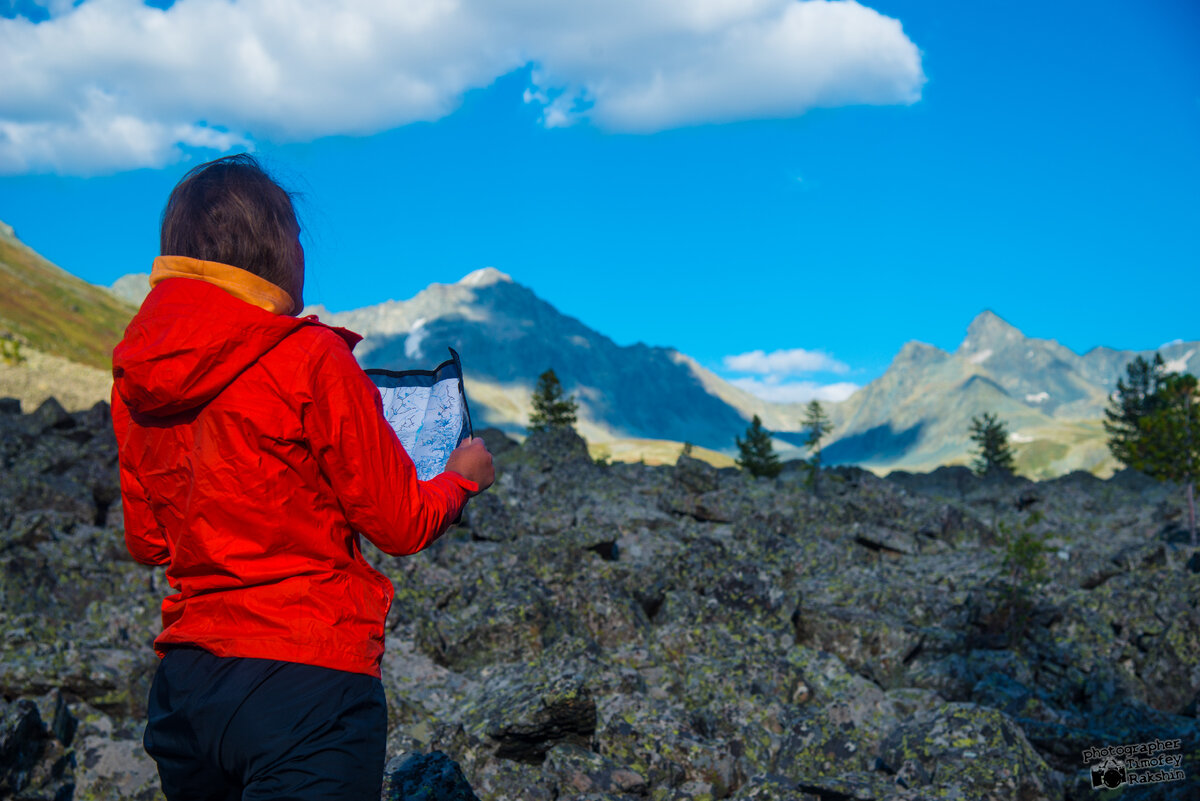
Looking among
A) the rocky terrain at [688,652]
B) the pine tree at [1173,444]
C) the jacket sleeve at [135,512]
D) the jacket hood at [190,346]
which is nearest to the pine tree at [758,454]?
the pine tree at [1173,444]

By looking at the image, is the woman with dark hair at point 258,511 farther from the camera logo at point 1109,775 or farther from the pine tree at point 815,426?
the pine tree at point 815,426

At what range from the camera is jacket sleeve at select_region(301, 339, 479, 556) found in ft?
10.4

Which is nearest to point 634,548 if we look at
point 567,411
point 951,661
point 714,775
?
point 951,661

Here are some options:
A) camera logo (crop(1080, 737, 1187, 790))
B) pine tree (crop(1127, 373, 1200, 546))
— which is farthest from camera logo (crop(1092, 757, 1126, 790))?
pine tree (crop(1127, 373, 1200, 546))

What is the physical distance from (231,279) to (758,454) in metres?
88.9

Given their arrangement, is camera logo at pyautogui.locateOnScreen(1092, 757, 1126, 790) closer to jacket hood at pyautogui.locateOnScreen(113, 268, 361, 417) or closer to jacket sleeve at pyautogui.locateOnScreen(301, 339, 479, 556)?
jacket sleeve at pyautogui.locateOnScreen(301, 339, 479, 556)

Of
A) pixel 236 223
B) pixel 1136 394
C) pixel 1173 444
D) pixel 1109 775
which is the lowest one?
pixel 1109 775

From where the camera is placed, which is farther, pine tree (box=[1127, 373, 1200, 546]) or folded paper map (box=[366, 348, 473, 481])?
pine tree (box=[1127, 373, 1200, 546])

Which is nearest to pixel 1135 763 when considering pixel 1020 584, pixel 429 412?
pixel 1020 584

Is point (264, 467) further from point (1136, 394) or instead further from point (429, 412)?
point (1136, 394)

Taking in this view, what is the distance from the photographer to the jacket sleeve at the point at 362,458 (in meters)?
3.16

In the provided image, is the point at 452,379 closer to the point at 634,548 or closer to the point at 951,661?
the point at 951,661

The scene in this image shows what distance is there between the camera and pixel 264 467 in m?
3.19

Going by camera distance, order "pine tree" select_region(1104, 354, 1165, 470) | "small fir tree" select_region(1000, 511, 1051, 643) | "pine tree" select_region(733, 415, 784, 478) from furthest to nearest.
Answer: "pine tree" select_region(1104, 354, 1165, 470), "pine tree" select_region(733, 415, 784, 478), "small fir tree" select_region(1000, 511, 1051, 643)
